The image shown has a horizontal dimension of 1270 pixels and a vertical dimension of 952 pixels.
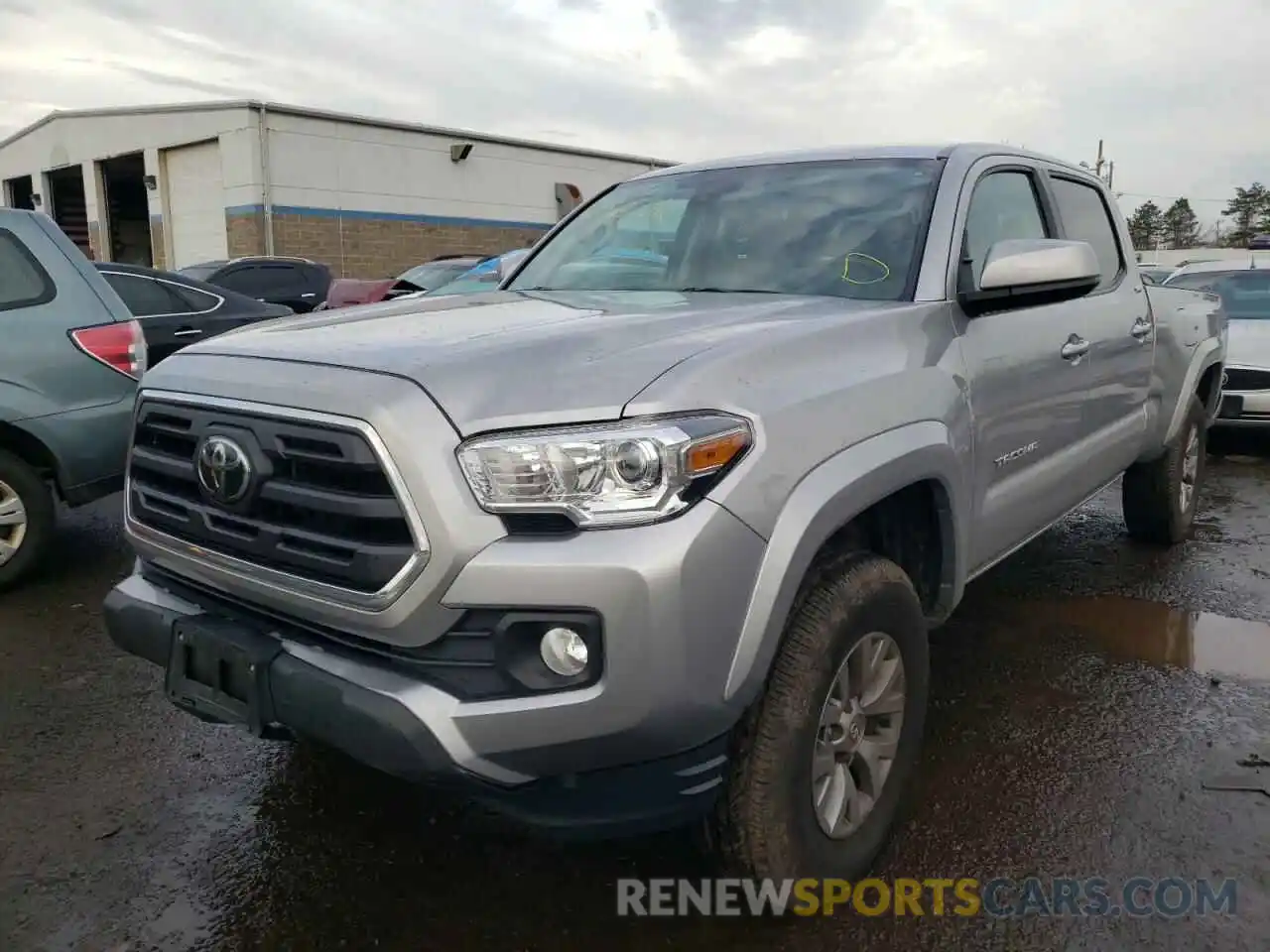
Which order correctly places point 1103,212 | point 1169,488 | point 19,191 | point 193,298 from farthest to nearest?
point 19,191 → point 193,298 → point 1169,488 → point 1103,212

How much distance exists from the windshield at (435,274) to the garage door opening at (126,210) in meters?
18.0

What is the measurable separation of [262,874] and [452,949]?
0.61m

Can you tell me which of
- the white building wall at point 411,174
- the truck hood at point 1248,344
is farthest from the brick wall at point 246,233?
the truck hood at point 1248,344

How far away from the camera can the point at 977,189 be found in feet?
10.8

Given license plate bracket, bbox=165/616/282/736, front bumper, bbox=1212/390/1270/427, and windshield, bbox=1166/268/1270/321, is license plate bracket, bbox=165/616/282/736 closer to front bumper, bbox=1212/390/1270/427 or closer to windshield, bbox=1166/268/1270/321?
front bumper, bbox=1212/390/1270/427

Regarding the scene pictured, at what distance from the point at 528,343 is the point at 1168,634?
3.27 m

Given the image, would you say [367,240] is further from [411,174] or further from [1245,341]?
[1245,341]

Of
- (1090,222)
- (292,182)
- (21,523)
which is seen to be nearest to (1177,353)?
(1090,222)

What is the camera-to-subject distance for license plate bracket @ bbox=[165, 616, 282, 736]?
7.04ft

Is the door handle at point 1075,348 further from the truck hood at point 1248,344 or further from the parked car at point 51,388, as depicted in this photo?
the truck hood at point 1248,344

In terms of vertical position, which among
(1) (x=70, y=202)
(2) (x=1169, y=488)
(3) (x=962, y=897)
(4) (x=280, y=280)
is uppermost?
(1) (x=70, y=202)

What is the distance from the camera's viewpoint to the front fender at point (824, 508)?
2002 millimetres

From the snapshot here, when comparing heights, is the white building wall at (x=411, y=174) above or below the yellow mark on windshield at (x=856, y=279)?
above

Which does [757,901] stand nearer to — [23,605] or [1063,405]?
[1063,405]
